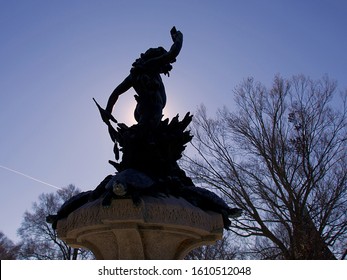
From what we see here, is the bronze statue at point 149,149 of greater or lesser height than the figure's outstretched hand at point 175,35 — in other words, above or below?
below

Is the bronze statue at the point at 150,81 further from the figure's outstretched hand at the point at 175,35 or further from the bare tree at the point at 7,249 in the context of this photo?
the bare tree at the point at 7,249

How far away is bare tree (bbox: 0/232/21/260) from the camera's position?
28300 millimetres

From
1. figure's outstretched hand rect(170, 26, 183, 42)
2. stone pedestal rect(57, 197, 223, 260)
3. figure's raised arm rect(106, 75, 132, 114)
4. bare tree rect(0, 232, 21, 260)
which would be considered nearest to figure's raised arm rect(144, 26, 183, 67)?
figure's outstretched hand rect(170, 26, 183, 42)

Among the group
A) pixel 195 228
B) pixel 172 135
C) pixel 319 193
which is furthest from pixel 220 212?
pixel 319 193

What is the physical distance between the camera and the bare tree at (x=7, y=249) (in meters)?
28.3

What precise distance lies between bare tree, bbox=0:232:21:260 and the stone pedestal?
2461cm

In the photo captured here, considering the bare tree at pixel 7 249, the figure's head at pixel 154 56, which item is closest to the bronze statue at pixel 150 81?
the figure's head at pixel 154 56

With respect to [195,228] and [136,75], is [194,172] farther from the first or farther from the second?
[195,228]

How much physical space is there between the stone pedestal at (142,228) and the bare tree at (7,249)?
24613 millimetres

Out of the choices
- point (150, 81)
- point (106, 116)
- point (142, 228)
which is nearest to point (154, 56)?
point (150, 81)

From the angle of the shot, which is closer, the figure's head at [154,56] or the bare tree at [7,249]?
the figure's head at [154,56]

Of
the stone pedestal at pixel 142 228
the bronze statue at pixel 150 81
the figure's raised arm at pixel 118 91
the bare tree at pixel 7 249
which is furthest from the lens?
the bare tree at pixel 7 249

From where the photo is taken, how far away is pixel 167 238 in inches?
203

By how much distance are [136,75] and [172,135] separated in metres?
1.14
